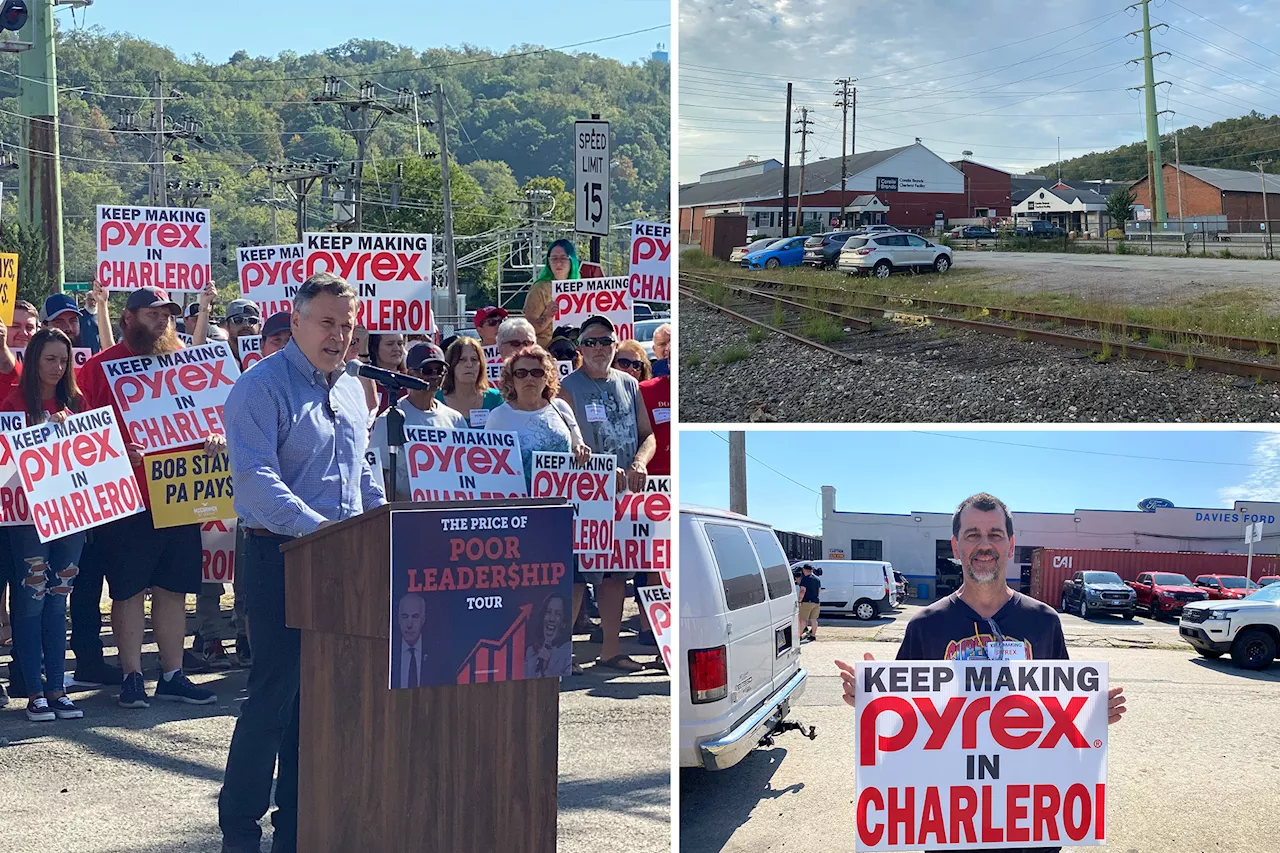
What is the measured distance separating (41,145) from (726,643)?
2039cm

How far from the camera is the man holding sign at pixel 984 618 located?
4020 mm

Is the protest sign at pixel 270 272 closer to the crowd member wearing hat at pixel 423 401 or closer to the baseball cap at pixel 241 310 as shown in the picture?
the baseball cap at pixel 241 310

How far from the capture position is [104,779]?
5578 mm

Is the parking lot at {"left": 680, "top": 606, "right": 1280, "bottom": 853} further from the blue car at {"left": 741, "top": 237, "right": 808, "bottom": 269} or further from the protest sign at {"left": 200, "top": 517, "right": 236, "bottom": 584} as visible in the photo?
the blue car at {"left": 741, "top": 237, "right": 808, "bottom": 269}

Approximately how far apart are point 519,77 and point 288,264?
555 ft

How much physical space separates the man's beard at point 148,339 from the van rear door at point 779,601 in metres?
3.53

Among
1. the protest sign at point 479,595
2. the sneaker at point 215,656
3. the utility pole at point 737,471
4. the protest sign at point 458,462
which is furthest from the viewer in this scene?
the sneaker at point 215,656

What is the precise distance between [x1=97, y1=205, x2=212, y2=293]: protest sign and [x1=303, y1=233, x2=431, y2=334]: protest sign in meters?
2.07

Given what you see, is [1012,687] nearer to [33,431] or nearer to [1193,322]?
[33,431]

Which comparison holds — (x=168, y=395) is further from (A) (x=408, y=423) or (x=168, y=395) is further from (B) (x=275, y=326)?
(A) (x=408, y=423)

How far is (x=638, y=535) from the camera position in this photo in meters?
7.84

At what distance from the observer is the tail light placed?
5.57 metres

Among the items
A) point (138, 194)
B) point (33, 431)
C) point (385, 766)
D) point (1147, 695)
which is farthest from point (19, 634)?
point (138, 194)

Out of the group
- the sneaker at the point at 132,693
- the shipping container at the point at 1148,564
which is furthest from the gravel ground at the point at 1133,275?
the sneaker at the point at 132,693
